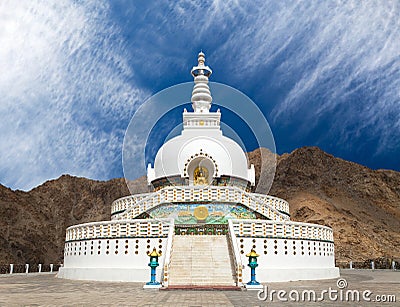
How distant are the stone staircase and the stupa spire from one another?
16.2 m

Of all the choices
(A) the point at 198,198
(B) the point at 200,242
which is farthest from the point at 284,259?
(A) the point at 198,198

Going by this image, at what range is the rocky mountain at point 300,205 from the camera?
60.4 metres

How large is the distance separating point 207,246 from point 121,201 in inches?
420

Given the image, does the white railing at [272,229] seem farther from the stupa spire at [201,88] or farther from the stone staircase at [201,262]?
the stupa spire at [201,88]

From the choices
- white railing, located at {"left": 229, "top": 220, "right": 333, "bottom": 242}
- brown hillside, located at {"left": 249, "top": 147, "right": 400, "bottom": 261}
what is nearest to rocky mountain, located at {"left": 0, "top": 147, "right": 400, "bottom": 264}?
brown hillside, located at {"left": 249, "top": 147, "right": 400, "bottom": 261}

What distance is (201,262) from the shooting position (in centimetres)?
1695

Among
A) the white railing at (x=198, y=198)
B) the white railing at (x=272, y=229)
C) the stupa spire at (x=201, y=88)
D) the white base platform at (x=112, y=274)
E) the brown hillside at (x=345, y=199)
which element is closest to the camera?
the white base platform at (x=112, y=274)

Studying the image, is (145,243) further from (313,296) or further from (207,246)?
(313,296)

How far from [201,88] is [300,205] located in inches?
1677

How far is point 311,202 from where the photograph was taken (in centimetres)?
7112

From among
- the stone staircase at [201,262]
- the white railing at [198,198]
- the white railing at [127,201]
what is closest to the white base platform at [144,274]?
the stone staircase at [201,262]

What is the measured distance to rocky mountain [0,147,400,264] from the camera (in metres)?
60.4

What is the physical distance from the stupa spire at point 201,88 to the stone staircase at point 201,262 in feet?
53.2

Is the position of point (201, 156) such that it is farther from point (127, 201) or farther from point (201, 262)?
point (201, 262)
